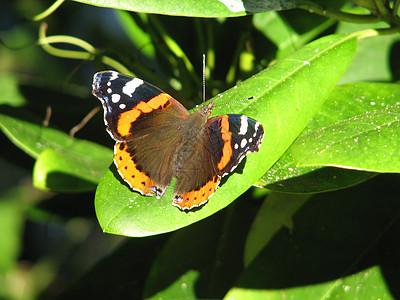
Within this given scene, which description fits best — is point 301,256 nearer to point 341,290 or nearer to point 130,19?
point 341,290

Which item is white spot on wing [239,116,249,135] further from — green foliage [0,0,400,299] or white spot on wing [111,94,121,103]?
white spot on wing [111,94,121,103]

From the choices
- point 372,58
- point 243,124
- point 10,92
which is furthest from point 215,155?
point 10,92

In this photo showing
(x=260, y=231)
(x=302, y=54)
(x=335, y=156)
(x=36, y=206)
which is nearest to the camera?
(x=335, y=156)

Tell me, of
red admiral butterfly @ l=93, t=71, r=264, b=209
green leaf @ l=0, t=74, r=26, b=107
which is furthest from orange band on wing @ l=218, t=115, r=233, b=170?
green leaf @ l=0, t=74, r=26, b=107

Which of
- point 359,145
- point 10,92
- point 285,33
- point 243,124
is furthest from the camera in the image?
point 10,92

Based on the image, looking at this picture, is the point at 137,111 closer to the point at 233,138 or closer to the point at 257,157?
the point at 233,138

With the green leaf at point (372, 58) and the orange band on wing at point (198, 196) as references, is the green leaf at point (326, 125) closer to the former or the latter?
the orange band on wing at point (198, 196)

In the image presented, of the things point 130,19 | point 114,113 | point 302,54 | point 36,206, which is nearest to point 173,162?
point 114,113
